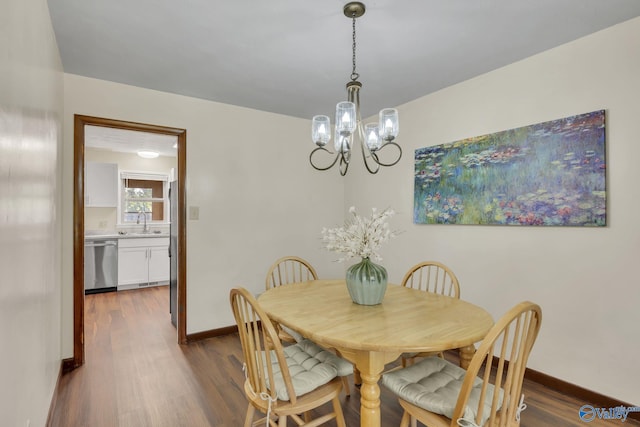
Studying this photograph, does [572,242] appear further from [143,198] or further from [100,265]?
[143,198]

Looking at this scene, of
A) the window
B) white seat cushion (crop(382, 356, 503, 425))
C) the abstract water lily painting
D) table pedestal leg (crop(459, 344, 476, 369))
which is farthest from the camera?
the window

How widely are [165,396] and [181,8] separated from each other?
249 cm

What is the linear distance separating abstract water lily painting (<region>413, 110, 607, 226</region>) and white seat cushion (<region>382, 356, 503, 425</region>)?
4.65ft

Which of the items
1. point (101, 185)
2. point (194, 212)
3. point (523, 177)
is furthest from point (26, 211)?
point (101, 185)

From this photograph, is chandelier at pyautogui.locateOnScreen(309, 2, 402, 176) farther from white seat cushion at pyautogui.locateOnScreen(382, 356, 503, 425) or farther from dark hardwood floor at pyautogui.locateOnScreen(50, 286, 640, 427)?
dark hardwood floor at pyautogui.locateOnScreen(50, 286, 640, 427)

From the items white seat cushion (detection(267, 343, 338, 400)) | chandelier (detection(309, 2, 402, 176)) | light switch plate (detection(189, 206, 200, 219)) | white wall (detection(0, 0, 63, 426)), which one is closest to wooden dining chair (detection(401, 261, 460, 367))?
white seat cushion (detection(267, 343, 338, 400))

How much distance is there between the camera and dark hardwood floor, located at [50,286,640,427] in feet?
6.50

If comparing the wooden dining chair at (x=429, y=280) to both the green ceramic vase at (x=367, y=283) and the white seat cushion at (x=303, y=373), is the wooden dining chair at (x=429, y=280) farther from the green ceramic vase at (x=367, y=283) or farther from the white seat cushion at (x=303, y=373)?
the white seat cushion at (x=303, y=373)

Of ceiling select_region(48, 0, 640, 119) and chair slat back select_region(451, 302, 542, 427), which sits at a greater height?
ceiling select_region(48, 0, 640, 119)

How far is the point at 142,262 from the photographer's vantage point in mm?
5379

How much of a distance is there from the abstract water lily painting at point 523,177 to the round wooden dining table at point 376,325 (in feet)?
3.45

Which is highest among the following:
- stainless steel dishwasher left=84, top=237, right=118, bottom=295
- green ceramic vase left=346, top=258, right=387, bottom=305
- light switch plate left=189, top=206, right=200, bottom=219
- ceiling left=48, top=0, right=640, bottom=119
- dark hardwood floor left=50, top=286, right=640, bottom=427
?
ceiling left=48, top=0, right=640, bottom=119

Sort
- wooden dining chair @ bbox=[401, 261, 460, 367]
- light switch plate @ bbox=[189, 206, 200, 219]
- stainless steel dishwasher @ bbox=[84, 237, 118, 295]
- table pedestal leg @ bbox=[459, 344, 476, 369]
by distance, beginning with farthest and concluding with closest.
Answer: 1. stainless steel dishwasher @ bbox=[84, 237, 118, 295]
2. light switch plate @ bbox=[189, 206, 200, 219]
3. wooden dining chair @ bbox=[401, 261, 460, 367]
4. table pedestal leg @ bbox=[459, 344, 476, 369]

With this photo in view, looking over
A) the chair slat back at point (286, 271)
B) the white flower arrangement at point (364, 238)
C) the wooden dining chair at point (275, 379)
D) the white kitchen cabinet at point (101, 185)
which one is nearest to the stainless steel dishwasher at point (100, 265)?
the white kitchen cabinet at point (101, 185)
